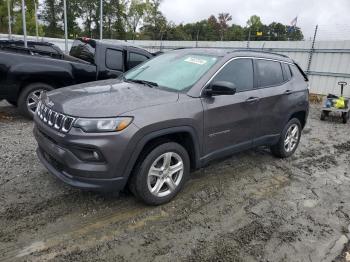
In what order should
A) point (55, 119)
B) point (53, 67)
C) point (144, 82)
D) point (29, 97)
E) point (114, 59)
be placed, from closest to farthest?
point (55, 119) < point (144, 82) < point (29, 97) < point (53, 67) < point (114, 59)

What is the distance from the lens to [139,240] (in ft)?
9.83

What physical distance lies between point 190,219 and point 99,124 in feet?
4.68

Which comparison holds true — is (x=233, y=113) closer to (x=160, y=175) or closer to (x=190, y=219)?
(x=160, y=175)

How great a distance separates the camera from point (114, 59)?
752 centimetres

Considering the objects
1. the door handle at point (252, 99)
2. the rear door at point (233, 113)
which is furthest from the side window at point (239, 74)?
the door handle at point (252, 99)

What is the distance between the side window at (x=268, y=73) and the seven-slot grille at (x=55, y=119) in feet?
9.30

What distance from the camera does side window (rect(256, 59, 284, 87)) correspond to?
468 centimetres

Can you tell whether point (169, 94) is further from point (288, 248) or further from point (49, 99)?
point (288, 248)

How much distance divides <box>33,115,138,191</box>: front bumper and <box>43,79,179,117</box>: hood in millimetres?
219

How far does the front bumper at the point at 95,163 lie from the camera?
9.70 feet

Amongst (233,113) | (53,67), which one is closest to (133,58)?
(53,67)

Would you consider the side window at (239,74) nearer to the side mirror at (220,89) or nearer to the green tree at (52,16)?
the side mirror at (220,89)

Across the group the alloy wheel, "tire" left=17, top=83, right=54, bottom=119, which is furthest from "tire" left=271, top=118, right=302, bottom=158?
"tire" left=17, top=83, right=54, bottom=119

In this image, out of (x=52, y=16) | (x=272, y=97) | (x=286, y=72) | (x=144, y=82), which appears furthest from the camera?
(x=52, y=16)
